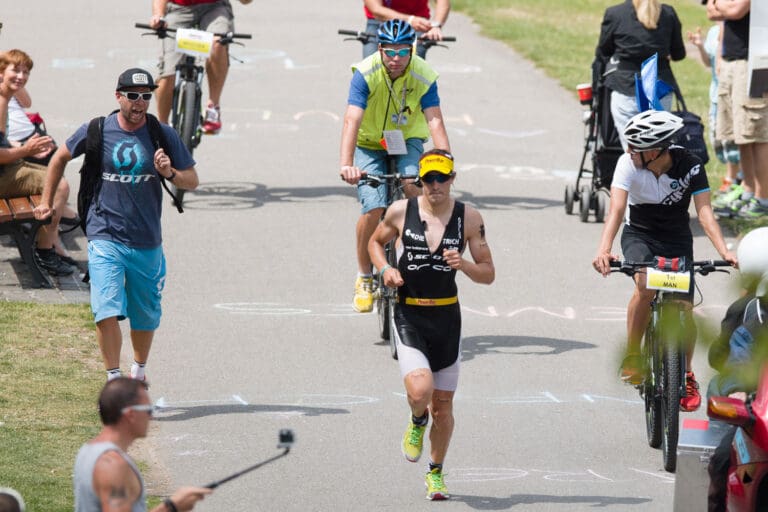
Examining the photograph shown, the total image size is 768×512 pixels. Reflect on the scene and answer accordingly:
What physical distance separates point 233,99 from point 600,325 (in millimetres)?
9985

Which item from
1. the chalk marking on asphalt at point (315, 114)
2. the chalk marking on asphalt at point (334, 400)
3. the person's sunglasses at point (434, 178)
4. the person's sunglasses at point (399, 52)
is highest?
the person's sunglasses at point (399, 52)

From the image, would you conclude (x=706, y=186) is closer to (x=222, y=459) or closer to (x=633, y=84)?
(x=222, y=459)

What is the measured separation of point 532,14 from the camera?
28.9 metres

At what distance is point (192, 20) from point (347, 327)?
15.7ft

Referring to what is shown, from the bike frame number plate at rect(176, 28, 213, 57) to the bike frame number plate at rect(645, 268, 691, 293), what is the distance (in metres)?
6.64

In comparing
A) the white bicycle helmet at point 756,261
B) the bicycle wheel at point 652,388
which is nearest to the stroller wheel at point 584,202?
the bicycle wheel at point 652,388

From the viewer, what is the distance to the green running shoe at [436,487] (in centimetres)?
810

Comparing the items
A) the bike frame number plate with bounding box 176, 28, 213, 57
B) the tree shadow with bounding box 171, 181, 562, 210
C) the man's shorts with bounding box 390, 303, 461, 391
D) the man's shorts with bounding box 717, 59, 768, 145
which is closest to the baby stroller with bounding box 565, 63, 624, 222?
the tree shadow with bounding box 171, 181, 562, 210

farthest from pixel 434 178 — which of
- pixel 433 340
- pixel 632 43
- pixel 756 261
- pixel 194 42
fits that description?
pixel 194 42

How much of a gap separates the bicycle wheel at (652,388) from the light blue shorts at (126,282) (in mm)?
2912

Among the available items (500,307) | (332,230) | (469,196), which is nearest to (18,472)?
(500,307)

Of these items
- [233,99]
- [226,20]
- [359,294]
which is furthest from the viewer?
[233,99]

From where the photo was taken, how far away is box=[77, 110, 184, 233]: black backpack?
9.27 meters

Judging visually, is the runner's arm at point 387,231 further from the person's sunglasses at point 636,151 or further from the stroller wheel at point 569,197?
the stroller wheel at point 569,197
